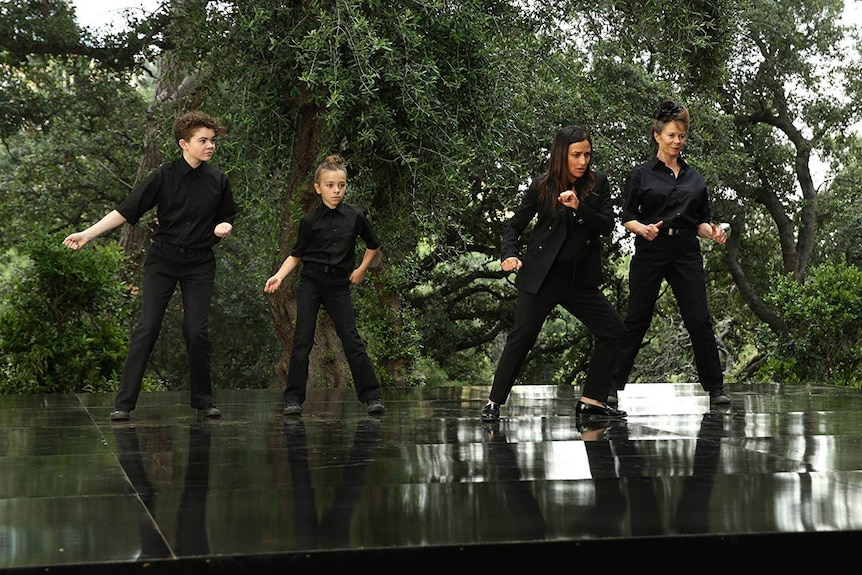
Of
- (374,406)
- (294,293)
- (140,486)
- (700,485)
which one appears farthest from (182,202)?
(294,293)

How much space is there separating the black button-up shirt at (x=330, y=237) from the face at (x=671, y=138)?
6.72 feet

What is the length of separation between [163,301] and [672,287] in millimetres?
3365

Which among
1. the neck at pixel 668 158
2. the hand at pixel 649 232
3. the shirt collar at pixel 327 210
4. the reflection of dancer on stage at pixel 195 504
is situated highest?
the neck at pixel 668 158

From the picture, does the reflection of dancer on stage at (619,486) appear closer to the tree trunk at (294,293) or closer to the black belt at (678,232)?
the black belt at (678,232)

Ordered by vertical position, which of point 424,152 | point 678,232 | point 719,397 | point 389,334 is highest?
point 424,152

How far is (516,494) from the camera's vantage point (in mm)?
3953

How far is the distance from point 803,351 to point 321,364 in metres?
5.60

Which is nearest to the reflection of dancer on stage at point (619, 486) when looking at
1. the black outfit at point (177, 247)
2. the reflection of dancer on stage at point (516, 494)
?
the reflection of dancer on stage at point (516, 494)

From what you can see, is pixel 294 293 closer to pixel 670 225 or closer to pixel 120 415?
pixel 120 415

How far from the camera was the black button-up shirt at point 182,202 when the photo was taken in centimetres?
678

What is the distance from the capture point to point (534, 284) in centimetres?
654

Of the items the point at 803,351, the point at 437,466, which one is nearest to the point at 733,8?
the point at 803,351

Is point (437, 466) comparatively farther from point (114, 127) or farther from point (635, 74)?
point (114, 127)

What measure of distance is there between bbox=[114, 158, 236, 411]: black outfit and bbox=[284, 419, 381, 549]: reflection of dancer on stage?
1.17m
